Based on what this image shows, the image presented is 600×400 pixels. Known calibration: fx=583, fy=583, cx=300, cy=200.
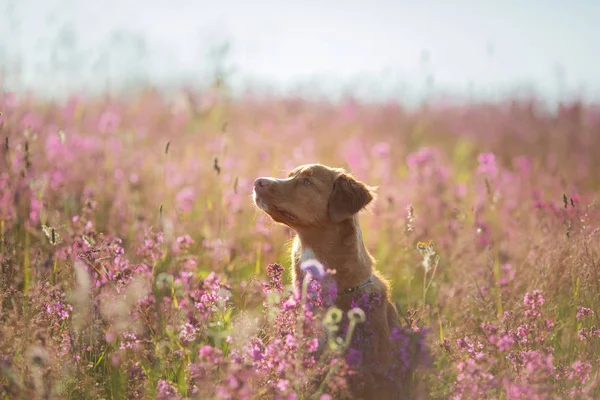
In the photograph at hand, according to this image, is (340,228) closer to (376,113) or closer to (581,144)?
(581,144)

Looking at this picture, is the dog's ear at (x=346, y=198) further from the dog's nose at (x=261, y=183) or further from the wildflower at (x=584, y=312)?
the wildflower at (x=584, y=312)

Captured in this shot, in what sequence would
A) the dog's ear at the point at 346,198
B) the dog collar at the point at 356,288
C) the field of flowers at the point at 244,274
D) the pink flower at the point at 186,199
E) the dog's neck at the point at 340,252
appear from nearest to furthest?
the field of flowers at the point at 244,274 → the dog collar at the point at 356,288 → the dog's neck at the point at 340,252 → the dog's ear at the point at 346,198 → the pink flower at the point at 186,199

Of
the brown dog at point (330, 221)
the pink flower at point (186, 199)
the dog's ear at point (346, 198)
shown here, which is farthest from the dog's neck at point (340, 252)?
the pink flower at point (186, 199)

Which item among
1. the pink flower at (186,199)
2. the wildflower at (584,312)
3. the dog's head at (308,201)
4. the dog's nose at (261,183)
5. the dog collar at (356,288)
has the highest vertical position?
the dog's nose at (261,183)

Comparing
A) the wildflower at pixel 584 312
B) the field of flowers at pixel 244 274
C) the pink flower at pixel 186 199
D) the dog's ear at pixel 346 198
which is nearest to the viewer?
the field of flowers at pixel 244 274

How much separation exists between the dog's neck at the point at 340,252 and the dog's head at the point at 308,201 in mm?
79

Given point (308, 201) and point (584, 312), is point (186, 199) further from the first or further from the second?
point (584, 312)

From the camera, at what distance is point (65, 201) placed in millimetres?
4922

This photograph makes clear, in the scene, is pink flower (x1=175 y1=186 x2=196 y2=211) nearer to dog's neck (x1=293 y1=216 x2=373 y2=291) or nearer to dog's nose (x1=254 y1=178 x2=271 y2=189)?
dog's nose (x1=254 y1=178 x2=271 y2=189)

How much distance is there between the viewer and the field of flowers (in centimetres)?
288

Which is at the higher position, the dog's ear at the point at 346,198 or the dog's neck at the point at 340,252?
the dog's ear at the point at 346,198

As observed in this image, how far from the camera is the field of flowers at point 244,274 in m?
2.88

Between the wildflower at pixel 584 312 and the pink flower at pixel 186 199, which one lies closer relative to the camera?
the wildflower at pixel 584 312

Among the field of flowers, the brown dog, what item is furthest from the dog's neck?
the field of flowers
